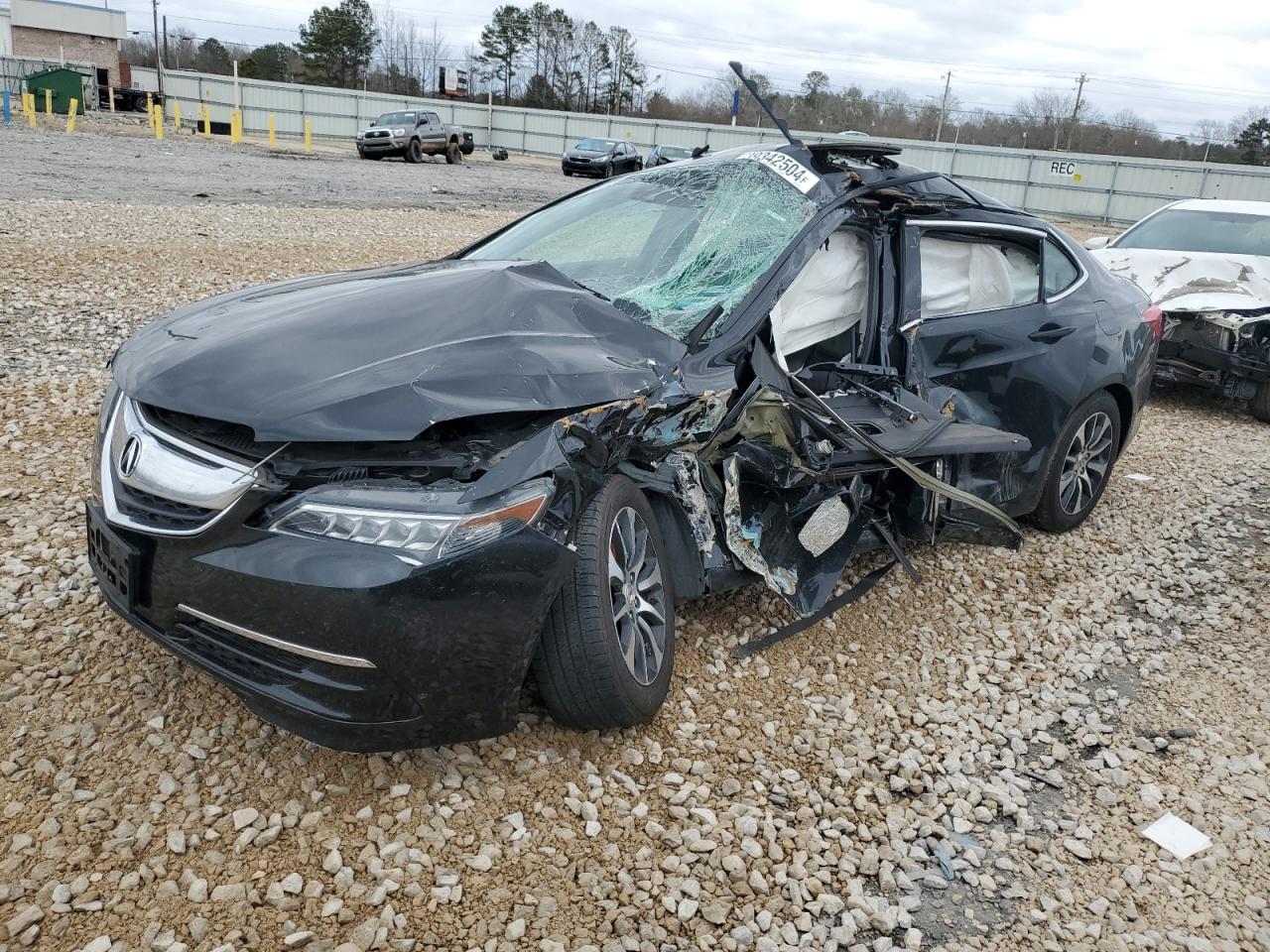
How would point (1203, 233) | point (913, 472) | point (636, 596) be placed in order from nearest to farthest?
point (636, 596) → point (913, 472) → point (1203, 233)

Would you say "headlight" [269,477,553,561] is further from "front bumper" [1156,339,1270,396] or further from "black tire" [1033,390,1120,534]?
"front bumper" [1156,339,1270,396]

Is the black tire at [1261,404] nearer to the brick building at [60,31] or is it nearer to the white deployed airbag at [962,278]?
the white deployed airbag at [962,278]

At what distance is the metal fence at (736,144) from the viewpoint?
2861 centimetres

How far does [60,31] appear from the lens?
59969 mm

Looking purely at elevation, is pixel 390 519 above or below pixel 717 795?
above

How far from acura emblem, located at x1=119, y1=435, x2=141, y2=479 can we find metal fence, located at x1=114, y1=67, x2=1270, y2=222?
19584mm

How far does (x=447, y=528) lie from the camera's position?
229cm

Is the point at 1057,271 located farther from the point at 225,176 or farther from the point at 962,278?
the point at 225,176

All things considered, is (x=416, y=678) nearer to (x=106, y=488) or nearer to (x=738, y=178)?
(x=106, y=488)

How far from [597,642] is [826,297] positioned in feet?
6.15

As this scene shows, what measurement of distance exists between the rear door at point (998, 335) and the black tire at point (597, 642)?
5.63ft

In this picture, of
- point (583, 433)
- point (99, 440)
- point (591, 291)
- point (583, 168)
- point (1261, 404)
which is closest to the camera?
point (583, 433)

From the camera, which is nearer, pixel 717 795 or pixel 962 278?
pixel 717 795

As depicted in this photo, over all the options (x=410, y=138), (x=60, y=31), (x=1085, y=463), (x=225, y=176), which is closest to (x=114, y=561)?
(x=1085, y=463)
